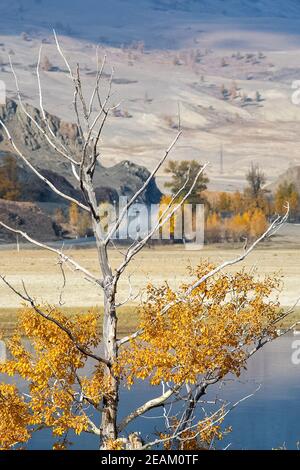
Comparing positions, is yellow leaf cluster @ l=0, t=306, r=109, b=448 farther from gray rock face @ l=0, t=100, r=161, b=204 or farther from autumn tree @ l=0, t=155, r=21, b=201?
gray rock face @ l=0, t=100, r=161, b=204

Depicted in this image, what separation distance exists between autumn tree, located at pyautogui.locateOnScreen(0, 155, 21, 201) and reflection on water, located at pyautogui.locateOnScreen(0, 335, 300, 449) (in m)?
68.4

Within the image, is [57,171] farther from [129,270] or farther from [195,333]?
[195,333]

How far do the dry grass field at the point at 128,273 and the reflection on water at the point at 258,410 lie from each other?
18.0 ft

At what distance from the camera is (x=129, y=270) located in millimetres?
60500

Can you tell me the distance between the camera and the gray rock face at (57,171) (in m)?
114

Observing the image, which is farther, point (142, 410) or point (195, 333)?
point (195, 333)

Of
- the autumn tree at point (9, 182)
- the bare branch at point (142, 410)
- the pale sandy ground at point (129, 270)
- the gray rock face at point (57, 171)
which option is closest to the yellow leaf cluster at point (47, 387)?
the bare branch at point (142, 410)

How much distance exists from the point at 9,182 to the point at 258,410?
77.0m

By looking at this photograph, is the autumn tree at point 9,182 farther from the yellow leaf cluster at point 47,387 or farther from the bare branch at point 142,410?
the bare branch at point 142,410

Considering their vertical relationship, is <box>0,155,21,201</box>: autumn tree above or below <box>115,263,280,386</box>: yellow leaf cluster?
below

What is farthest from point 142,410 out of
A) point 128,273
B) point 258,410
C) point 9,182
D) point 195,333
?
point 9,182

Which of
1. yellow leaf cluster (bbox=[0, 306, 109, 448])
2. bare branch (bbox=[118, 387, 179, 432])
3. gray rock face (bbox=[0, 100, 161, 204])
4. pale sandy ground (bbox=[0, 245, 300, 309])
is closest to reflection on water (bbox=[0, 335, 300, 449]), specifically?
bare branch (bbox=[118, 387, 179, 432])

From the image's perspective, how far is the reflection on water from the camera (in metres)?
28.2

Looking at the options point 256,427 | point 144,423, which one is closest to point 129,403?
point 144,423
